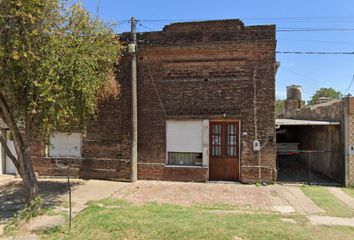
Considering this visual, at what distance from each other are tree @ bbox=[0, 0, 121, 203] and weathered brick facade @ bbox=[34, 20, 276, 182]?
360 cm

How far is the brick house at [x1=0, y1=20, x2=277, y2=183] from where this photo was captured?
12039 mm

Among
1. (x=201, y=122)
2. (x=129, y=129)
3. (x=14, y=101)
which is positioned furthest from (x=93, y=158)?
(x=14, y=101)

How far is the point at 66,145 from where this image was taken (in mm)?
13562

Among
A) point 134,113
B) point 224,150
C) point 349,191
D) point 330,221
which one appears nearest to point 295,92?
point 224,150

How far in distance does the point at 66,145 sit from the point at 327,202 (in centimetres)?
1011

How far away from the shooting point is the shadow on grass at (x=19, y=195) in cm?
864

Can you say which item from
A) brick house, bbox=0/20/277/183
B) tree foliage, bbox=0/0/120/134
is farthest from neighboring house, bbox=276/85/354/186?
tree foliage, bbox=0/0/120/134

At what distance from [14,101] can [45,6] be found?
249 cm

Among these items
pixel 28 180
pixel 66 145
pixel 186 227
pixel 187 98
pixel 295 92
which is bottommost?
pixel 186 227

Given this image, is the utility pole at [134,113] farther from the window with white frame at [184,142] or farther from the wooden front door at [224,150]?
the wooden front door at [224,150]

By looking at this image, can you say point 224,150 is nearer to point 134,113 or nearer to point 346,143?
point 134,113

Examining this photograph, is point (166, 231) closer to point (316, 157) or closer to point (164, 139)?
point (164, 139)

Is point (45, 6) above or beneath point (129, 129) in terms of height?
above

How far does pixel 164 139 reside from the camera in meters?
12.7
